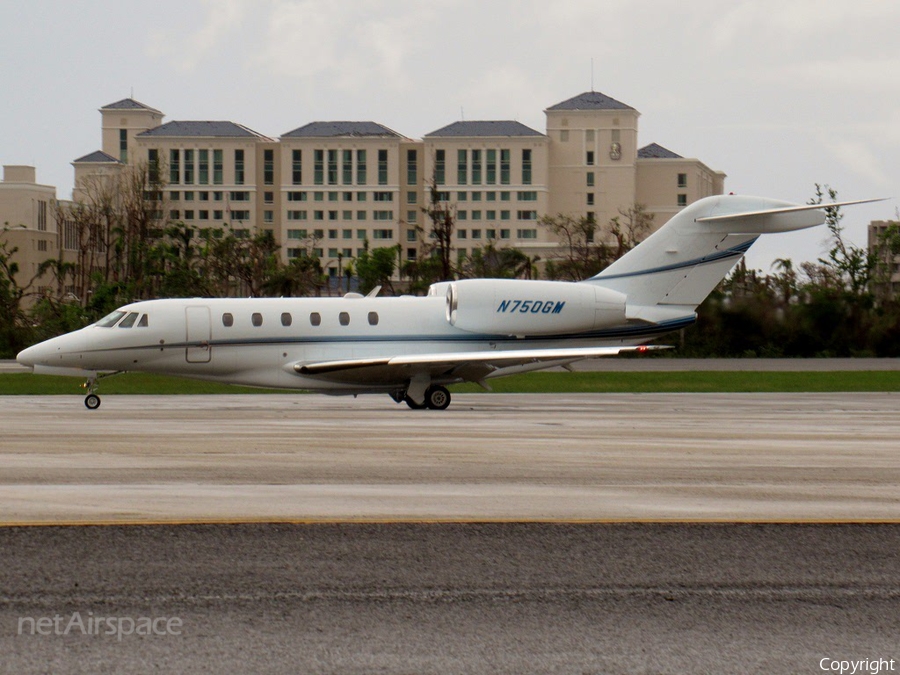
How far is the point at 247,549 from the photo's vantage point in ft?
29.2

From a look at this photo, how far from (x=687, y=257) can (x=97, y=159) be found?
147 meters

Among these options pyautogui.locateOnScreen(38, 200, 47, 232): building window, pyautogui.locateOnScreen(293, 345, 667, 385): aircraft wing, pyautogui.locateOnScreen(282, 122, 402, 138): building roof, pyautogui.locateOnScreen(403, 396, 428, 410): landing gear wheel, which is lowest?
pyautogui.locateOnScreen(403, 396, 428, 410): landing gear wheel

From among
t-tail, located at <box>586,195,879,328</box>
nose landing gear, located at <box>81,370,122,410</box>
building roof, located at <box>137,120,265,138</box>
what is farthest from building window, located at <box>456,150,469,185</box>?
nose landing gear, located at <box>81,370,122,410</box>

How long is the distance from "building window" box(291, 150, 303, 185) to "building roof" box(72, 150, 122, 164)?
72.0ft

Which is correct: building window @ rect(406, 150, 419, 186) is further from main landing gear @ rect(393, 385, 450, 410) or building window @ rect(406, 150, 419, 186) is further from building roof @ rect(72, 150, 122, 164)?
main landing gear @ rect(393, 385, 450, 410)

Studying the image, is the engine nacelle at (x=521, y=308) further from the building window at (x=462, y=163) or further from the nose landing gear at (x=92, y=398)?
the building window at (x=462, y=163)

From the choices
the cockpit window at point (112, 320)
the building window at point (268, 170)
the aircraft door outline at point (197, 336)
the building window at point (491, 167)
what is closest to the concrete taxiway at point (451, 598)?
the aircraft door outline at point (197, 336)

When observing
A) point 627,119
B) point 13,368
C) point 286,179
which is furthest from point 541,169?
point 13,368

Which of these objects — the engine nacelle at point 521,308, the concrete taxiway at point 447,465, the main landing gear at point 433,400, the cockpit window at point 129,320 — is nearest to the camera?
the concrete taxiway at point 447,465

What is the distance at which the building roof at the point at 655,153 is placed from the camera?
169 meters

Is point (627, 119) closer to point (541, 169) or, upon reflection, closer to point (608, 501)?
point (541, 169)

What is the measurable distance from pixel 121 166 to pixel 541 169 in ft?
169

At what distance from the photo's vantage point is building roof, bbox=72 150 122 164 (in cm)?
16373

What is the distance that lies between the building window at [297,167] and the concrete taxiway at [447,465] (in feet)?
472
